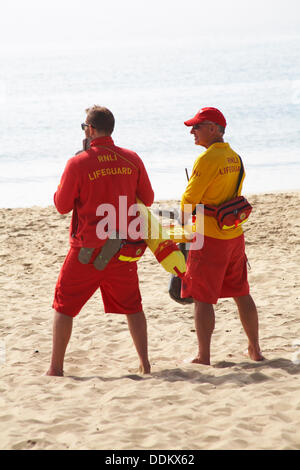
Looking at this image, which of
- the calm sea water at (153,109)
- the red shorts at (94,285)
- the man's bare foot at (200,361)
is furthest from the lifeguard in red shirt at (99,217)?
the calm sea water at (153,109)

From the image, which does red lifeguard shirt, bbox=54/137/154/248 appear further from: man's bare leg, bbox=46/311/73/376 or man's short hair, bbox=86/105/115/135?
man's bare leg, bbox=46/311/73/376

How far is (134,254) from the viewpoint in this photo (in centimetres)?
464

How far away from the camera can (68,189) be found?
4.46 m

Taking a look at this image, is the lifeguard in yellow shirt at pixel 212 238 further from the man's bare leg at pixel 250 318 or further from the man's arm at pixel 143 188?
the man's arm at pixel 143 188

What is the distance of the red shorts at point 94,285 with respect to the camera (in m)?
4.60

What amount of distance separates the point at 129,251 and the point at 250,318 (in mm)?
1146

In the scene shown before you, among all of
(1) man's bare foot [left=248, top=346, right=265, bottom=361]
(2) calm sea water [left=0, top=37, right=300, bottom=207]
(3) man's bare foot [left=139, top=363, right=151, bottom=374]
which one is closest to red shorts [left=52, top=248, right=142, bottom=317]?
(3) man's bare foot [left=139, top=363, right=151, bottom=374]

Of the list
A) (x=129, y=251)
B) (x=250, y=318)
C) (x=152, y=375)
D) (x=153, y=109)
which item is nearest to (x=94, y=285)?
(x=129, y=251)

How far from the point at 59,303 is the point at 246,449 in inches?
67.4

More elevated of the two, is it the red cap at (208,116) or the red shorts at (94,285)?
the red cap at (208,116)

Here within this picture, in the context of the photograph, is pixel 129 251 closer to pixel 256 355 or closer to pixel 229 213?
pixel 229 213

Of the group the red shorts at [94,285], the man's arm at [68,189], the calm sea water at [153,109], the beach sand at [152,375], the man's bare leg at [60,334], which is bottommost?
the beach sand at [152,375]

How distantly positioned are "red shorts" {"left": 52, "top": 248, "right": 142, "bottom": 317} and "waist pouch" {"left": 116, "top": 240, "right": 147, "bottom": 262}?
4 cm

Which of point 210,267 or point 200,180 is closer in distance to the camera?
point 200,180
